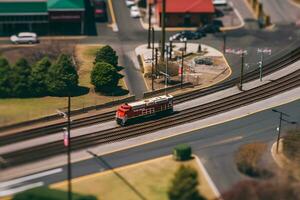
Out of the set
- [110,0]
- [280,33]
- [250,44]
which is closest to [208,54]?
[250,44]

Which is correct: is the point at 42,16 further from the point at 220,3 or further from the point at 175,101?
the point at 175,101

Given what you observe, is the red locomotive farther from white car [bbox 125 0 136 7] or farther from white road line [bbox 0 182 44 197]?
white car [bbox 125 0 136 7]

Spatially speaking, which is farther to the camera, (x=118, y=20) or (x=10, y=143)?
(x=118, y=20)

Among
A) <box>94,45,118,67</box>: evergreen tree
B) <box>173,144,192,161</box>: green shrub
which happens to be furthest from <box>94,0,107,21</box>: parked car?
<box>173,144,192,161</box>: green shrub

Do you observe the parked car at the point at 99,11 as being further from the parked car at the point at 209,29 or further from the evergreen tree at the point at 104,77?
the evergreen tree at the point at 104,77

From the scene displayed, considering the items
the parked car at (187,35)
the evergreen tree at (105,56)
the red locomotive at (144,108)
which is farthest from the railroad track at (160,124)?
the parked car at (187,35)

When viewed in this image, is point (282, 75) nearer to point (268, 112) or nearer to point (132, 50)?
point (268, 112)
